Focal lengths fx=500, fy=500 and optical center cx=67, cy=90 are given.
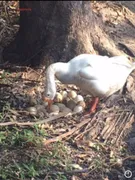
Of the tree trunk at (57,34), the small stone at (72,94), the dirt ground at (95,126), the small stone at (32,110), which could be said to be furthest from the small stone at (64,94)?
the tree trunk at (57,34)

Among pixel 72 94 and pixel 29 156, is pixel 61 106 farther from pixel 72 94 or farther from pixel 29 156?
pixel 29 156

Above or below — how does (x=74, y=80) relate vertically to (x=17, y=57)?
above

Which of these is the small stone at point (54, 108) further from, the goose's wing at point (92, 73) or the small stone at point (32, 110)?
the goose's wing at point (92, 73)

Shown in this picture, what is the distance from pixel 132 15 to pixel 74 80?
2173 millimetres

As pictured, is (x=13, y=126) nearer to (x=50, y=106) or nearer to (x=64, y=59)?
(x=50, y=106)

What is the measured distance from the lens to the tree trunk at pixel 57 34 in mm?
4578

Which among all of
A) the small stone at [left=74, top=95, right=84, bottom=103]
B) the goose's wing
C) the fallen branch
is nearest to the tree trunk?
the small stone at [left=74, top=95, right=84, bottom=103]

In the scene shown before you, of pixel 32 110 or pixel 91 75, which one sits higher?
pixel 91 75

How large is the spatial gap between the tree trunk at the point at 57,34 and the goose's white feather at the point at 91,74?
0.53 metres

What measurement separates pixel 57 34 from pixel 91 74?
2.70ft

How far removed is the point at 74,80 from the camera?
409 centimetres

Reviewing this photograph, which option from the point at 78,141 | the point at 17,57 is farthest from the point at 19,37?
the point at 78,141

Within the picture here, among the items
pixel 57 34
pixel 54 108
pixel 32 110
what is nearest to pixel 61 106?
pixel 54 108

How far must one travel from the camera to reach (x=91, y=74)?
3.99 meters
